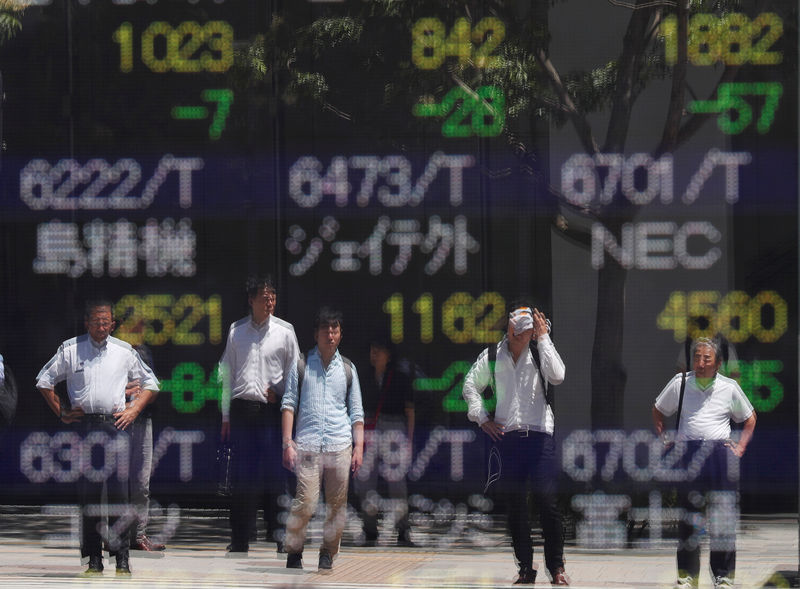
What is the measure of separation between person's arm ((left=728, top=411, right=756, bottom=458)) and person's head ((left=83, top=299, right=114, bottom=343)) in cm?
335


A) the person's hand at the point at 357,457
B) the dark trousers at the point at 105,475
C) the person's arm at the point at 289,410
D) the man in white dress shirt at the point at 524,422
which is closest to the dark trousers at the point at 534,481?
the man in white dress shirt at the point at 524,422

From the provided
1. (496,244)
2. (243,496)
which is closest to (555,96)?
(496,244)

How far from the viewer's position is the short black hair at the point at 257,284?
777cm

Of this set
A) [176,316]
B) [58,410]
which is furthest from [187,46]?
[58,410]

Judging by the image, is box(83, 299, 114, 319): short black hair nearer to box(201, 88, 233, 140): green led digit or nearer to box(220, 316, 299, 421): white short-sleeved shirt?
box(220, 316, 299, 421): white short-sleeved shirt

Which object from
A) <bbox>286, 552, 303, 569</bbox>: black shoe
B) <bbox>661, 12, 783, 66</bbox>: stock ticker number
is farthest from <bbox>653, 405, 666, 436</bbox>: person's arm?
<bbox>286, 552, 303, 569</bbox>: black shoe

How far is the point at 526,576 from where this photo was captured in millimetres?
7699

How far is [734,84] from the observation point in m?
7.36

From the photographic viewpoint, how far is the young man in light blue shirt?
789cm

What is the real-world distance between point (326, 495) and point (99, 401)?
134 centimetres

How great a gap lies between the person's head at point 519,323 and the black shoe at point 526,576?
1.20 m

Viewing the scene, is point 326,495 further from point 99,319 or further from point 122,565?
point 99,319

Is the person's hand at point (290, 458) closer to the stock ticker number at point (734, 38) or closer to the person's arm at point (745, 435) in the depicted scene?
the person's arm at point (745, 435)

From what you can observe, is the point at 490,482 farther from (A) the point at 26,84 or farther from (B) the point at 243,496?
(A) the point at 26,84
